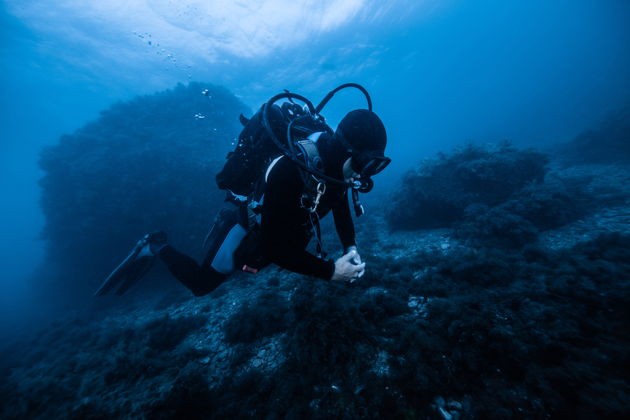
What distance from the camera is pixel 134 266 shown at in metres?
5.60

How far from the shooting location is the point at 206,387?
3.36 metres

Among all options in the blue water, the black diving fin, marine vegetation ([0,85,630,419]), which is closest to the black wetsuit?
marine vegetation ([0,85,630,419])

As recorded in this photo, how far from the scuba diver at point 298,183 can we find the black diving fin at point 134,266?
2.55 m

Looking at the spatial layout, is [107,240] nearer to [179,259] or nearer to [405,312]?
[179,259]

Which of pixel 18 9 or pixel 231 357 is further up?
pixel 18 9

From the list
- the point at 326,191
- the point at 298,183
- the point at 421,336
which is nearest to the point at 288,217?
the point at 298,183

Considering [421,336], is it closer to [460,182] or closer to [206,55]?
[460,182]

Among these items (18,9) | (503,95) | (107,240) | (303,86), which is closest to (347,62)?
(303,86)

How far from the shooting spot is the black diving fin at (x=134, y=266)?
17.8 ft

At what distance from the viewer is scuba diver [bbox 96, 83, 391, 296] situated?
2420 millimetres

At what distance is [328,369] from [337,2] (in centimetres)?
3266

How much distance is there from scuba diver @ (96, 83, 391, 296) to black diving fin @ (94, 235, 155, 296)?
255 cm

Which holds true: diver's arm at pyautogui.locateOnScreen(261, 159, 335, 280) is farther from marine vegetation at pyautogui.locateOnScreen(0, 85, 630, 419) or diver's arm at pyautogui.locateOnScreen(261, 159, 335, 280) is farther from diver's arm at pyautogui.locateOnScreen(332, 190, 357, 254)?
marine vegetation at pyautogui.locateOnScreen(0, 85, 630, 419)

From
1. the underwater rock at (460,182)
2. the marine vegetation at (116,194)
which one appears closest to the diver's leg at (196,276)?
the underwater rock at (460,182)
